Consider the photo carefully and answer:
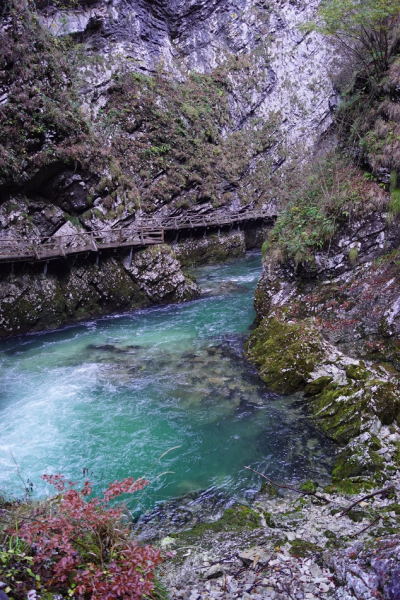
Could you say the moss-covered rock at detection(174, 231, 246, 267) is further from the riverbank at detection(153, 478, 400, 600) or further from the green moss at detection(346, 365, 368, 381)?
the riverbank at detection(153, 478, 400, 600)

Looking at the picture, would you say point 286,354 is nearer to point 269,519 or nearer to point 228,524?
point 269,519

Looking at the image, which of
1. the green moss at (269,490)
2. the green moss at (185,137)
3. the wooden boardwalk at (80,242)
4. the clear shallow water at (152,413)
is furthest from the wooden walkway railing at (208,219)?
the green moss at (269,490)

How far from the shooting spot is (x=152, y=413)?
7.71 metres

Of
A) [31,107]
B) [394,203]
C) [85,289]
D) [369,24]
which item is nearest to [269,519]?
[394,203]

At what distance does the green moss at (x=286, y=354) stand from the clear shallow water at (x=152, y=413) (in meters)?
0.35

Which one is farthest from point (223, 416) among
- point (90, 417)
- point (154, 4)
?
point (154, 4)

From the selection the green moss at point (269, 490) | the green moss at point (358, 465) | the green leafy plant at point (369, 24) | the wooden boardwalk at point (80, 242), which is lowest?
the green moss at point (269, 490)

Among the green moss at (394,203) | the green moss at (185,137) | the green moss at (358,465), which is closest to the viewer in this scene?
the green moss at (358,465)

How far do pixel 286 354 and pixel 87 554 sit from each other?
636 cm

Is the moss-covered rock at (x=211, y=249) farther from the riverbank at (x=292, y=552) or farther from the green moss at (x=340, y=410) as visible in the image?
the riverbank at (x=292, y=552)

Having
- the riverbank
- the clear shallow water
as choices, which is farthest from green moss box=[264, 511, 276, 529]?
the clear shallow water

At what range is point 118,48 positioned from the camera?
22.7m

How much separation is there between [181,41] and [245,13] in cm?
757

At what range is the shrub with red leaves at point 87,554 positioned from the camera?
8.55ft
